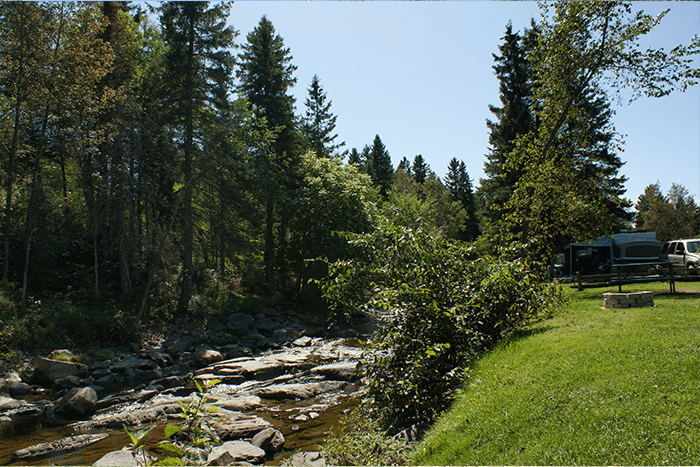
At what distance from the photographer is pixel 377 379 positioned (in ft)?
24.1

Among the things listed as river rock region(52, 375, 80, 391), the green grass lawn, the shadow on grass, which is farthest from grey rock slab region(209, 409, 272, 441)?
the shadow on grass

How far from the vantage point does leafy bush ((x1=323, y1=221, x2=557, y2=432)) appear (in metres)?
6.90

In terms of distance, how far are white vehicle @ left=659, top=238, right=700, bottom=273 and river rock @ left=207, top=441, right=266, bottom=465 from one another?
19732mm

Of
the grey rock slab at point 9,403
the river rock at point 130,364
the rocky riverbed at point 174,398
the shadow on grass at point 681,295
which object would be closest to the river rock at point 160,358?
the rocky riverbed at point 174,398

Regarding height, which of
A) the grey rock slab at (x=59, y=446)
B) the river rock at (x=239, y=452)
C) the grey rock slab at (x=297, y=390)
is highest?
the river rock at (x=239, y=452)

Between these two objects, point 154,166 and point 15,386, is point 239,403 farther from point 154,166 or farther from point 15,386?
point 154,166

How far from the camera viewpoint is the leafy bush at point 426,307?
6.90 metres

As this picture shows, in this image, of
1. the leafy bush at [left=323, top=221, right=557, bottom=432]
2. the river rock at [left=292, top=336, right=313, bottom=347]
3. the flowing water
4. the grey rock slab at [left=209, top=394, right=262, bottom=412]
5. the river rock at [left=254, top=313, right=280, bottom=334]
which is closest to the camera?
the leafy bush at [left=323, top=221, right=557, bottom=432]

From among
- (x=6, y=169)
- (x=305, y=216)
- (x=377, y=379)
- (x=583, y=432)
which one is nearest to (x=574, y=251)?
(x=305, y=216)

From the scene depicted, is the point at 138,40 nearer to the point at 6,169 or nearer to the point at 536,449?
the point at 6,169

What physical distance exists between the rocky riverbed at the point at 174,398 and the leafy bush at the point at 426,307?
4.31 feet

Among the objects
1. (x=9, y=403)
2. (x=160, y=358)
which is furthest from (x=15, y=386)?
(x=160, y=358)

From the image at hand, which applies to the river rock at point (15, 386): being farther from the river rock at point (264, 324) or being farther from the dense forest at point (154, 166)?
the river rock at point (264, 324)

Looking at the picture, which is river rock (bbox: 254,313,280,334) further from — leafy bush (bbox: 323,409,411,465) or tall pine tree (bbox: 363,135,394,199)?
tall pine tree (bbox: 363,135,394,199)
